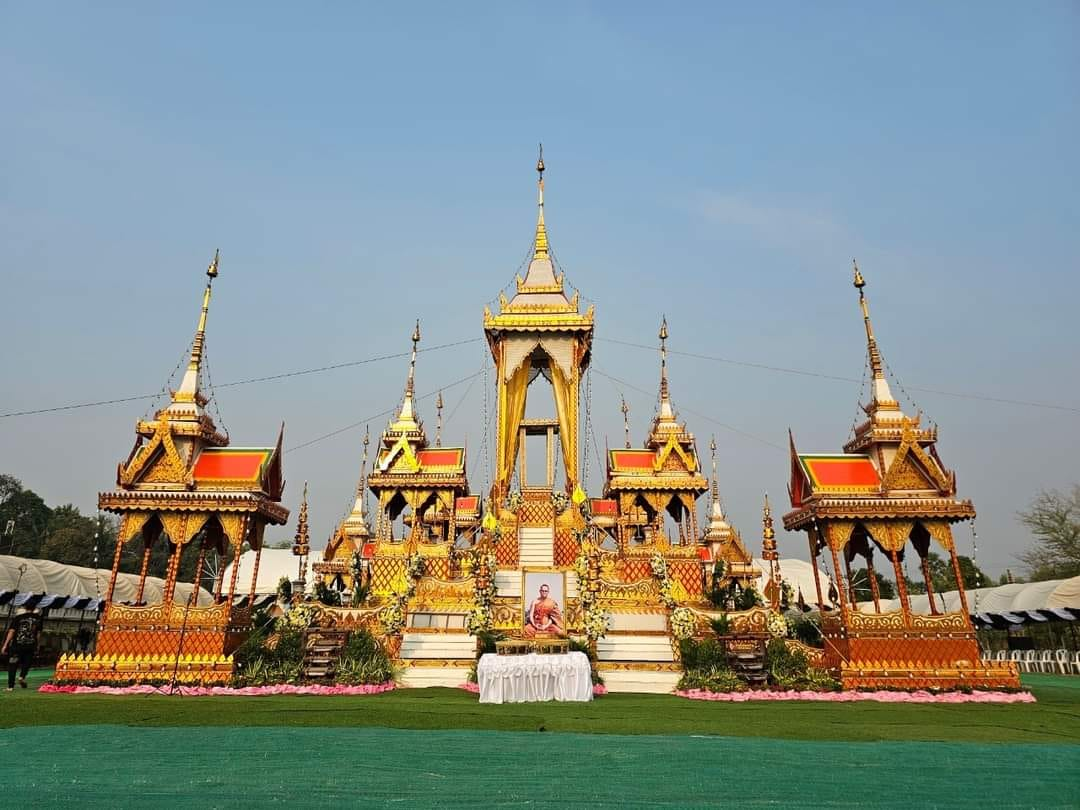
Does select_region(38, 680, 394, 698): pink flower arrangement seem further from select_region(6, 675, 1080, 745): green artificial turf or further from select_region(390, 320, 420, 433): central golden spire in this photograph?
select_region(390, 320, 420, 433): central golden spire

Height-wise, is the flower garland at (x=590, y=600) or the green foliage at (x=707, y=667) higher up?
the flower garland at (x=590, y=600)

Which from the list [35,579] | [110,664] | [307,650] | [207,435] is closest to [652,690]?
[307,650]

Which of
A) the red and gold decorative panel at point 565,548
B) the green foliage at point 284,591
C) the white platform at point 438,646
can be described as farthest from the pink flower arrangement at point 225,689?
the red and gold decorative panel at point 565,548

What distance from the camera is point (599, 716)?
30.5 ft

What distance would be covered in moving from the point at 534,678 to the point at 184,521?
8.97 metres

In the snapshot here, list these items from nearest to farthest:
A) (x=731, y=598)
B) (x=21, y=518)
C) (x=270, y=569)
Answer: (x=731, y=598)
(x=21, y=518)
(x=270, y=569)

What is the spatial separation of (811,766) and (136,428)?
16554 mm

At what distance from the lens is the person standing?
1303 cm

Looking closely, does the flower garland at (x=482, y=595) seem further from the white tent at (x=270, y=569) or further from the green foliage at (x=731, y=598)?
the white tent at (x=270, y=569)

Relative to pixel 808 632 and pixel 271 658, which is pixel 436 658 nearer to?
pixel 271 658

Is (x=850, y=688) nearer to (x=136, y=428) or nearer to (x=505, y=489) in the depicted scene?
(x=505, y=489)

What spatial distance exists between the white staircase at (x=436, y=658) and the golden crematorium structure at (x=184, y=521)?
3.63m

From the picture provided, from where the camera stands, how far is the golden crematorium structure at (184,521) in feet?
43.2

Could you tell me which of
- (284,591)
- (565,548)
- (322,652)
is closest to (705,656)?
(322,652)
